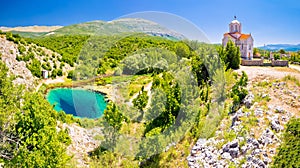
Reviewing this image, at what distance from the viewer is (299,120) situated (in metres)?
11.0

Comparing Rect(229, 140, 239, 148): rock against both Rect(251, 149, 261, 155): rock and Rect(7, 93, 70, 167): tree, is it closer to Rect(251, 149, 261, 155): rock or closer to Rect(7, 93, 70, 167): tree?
Rect(251, 149, 261, 155): rock

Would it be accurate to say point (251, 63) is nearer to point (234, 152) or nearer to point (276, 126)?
point (276, 126)

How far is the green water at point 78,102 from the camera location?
15554 mm

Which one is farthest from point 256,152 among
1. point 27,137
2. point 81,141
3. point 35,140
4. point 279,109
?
point 27,137

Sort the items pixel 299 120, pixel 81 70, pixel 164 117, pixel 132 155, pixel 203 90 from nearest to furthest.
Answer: pixel 299 120 → pixel 132 155 → pixel 164 117 → pixel 203 90 → pixel 81 70

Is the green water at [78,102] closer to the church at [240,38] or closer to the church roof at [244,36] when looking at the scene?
the church at [240,38]

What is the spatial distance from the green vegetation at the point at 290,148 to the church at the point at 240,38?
13404 millimetres

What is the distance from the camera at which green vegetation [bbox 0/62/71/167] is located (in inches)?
308

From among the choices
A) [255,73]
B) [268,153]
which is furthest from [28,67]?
[268,153]

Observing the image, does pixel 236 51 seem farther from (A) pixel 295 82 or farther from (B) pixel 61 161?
(B) pixel 61 161

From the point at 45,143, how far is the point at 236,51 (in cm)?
1475

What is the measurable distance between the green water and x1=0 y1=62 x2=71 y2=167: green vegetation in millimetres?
5814

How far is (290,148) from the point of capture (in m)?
9.88

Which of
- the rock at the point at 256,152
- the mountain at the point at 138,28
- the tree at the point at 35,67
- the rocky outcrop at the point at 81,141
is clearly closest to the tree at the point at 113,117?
the rocky outcrop at the point at 81,141
